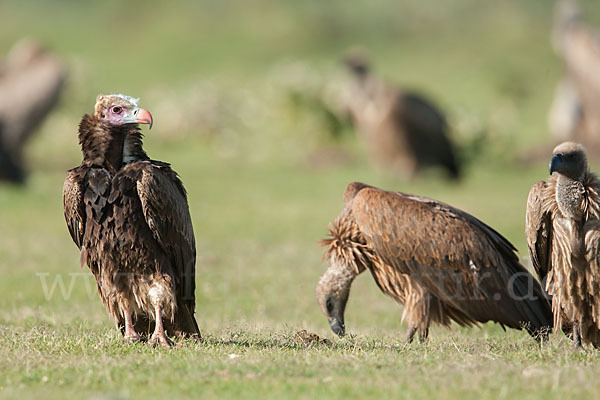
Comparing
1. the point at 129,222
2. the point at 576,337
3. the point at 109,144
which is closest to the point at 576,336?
the point at 576,337

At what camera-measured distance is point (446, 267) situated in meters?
7.02

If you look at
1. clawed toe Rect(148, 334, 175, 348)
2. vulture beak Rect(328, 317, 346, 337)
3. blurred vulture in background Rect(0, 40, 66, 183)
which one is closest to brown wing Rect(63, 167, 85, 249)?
clawed toe Rect(148, 334, 175, 348)

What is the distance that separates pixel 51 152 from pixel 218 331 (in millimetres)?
20708

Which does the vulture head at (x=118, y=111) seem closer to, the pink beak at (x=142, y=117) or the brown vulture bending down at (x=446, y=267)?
the pink beak at (x=142, y=117)

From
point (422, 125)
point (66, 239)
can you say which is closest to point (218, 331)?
point (66, 239)

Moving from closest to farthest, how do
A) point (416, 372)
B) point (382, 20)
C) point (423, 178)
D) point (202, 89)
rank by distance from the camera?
point (416, 372) < point (423, 178) < point (202, 89) < point (382, 20)

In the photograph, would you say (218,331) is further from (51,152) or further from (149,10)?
(149,10)

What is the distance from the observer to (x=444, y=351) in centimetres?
611

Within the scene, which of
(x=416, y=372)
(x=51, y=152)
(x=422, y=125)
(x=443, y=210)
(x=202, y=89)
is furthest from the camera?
(x=202, y=89)

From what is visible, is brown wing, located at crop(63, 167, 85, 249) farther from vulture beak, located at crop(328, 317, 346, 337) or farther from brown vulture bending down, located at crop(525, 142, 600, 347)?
brown vulture bending down, located at crop(525, 142, 600, 347)

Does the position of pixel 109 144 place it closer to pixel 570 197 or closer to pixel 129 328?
pixel 129 328

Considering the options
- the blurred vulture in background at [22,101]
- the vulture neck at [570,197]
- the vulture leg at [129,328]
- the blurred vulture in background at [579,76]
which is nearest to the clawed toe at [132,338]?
the vulture leg at [129,328]

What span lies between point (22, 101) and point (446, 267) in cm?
1360

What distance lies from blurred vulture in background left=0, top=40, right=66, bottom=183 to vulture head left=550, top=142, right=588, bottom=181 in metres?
14.0
